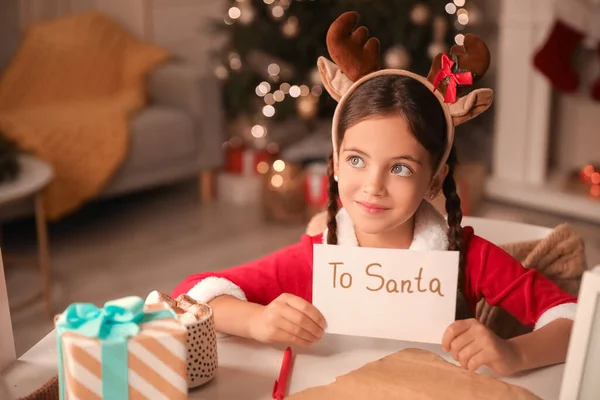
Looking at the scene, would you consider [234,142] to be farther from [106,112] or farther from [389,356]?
[389,356]

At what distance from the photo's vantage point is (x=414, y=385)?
896 mm

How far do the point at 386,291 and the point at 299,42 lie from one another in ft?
8.71

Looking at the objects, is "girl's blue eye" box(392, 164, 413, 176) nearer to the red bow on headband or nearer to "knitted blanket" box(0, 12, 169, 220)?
the red bow on headband

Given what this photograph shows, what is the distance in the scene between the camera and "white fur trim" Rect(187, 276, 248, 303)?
103 cm

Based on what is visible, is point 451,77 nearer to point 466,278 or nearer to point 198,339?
point 466,278

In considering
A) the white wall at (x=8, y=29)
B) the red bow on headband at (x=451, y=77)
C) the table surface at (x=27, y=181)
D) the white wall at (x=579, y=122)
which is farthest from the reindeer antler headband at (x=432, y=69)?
the white wall at (x=8, y=29)

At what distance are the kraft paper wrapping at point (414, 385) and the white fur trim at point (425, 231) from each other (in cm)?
15

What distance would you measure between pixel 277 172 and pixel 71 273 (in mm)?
979

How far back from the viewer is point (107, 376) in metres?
0.77

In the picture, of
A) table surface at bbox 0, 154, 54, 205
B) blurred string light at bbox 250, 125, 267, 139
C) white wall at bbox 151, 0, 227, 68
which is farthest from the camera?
white wall at bbox 151, 0, 227, 68

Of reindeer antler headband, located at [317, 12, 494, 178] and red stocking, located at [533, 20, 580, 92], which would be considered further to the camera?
red stocking, located at [533, 20, 580, 92]

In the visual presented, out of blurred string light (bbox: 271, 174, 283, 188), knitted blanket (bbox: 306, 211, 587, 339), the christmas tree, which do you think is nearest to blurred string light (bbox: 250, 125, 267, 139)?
the christmas tree

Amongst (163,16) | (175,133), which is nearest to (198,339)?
(175,133)

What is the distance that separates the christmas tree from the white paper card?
A: 93.3 inches
